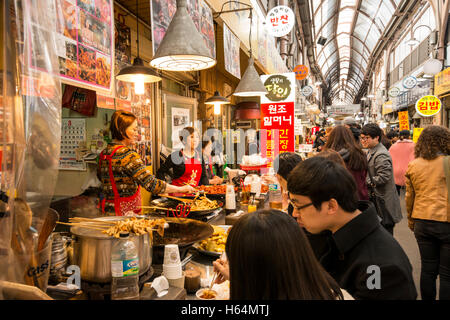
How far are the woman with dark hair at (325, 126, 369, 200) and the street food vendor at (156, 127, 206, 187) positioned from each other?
6.85 feet

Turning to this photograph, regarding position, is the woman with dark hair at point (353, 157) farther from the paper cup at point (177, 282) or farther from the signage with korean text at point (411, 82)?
the signage with korean text at point (411, 82)

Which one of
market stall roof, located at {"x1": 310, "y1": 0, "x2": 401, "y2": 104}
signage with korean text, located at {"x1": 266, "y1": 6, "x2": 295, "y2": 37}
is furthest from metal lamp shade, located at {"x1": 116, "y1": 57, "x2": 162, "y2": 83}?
market stall roof, located at {"x1": 310, "y1": 0, "x2": 401, "y2": 104}

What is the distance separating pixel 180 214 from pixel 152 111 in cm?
291

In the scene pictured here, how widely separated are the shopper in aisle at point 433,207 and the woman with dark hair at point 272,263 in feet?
8.85

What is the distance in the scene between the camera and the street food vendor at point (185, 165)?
464 centimetres

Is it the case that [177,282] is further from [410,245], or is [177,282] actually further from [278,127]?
[278,127]

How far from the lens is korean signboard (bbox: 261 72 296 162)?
657 centimetres

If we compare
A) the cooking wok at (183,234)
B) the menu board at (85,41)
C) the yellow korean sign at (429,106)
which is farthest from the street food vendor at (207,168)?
the yellow korean sign at (429,106)

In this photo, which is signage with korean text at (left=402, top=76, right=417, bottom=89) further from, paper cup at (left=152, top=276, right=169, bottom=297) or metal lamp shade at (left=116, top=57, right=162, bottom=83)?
paper cup at (left=152, top=276, right=169, bottom=297)

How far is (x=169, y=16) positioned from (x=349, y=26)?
30400mm

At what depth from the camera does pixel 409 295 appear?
129cm

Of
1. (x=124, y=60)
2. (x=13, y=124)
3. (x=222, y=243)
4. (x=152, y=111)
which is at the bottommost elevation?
(x=222, y=243)
